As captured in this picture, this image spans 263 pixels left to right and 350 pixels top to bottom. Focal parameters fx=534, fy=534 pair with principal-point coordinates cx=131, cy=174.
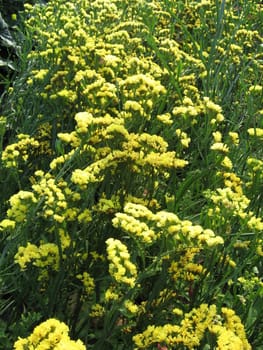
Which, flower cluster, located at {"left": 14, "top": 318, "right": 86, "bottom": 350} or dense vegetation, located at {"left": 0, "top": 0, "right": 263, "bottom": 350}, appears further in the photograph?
dense vegetation, located at {"left": 0, "top": 0, "right": 263, "bottom": 350}

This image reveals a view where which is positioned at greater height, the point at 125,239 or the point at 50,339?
the point at 50,339

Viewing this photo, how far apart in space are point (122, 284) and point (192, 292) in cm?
58

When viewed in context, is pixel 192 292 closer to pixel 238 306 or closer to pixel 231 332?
pixel 238 306

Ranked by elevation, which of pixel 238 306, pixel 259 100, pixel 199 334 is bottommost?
pixel 238 306

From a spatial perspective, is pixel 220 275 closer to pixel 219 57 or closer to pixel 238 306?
pixel 238 306

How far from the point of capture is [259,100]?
2.90m

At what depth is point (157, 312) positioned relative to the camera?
70.6 inches

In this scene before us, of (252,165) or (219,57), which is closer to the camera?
(252,165)

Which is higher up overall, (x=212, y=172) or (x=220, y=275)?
(x=212, y=172)

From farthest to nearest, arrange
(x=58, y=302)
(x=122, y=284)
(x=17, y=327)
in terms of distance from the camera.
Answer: (x=58, y=302)
(x=17, y=327)
(x=122, y=284)

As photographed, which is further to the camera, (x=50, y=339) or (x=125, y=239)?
(x=125, y=239)

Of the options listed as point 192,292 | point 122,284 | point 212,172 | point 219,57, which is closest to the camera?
point 122,284

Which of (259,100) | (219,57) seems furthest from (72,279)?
(219,57)

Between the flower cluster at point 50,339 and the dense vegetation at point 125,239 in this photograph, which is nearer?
the flower cluster at point 50,339
